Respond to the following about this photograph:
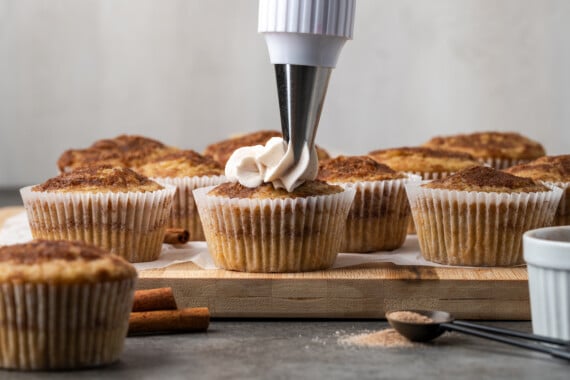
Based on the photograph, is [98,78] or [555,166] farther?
A: [98,78]

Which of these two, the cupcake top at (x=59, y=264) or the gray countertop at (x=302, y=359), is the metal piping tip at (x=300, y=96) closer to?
the gray countertop at (x=302, y=359)

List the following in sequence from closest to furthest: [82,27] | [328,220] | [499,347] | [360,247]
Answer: [499,347]
[328,220]
[360,247]
[82,27]

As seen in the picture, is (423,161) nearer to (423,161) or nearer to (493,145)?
(423,161)

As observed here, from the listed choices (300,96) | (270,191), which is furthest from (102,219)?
(300,96)

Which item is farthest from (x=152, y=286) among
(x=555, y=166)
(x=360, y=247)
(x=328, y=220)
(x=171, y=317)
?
→ (x=555, y=166)

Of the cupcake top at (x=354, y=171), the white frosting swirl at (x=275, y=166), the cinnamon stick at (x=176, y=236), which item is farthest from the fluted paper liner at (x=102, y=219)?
the cupcake top at (x=354, y=171)

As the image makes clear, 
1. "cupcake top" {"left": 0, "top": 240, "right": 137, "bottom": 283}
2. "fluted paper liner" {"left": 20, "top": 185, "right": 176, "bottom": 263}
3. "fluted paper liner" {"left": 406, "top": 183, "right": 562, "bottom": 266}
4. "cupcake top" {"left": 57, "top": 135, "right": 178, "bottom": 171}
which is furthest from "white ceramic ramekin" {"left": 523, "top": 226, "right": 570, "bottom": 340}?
"cupcake top" {"left": 57, "top": 135, "right": 178, "bottom": 171}

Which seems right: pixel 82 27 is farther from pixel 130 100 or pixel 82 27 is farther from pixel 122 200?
pixel 122 200
